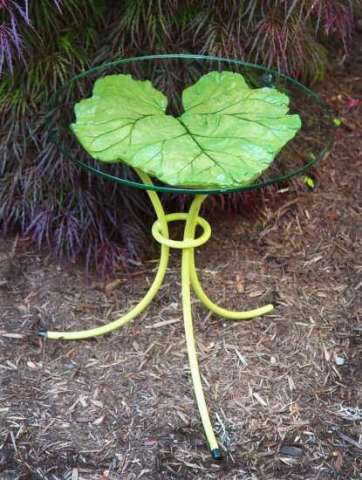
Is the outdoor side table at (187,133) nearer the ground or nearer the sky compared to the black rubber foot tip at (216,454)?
nearer the sky

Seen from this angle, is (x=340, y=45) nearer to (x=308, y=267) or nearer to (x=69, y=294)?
(x=308, y=267)

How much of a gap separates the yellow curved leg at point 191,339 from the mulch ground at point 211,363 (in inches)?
1.8

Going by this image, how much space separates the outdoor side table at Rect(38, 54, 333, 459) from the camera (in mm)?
1764

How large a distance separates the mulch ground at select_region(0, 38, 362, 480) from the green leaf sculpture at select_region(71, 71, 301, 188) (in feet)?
2.48

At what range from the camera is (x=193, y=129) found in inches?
74.4

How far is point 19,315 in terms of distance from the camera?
93.7 inches

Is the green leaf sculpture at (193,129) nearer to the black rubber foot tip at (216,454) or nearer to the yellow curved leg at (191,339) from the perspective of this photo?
the yellow curved leg at (191,339)

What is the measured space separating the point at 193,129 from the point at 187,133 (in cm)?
4

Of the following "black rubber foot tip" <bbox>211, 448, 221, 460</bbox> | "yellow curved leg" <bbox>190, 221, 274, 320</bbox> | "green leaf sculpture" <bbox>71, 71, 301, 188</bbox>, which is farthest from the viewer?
"yellow curved leg" <bbox>190, 221, 274, 320</bbox>

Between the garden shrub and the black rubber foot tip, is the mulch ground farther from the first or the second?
the garden shrub

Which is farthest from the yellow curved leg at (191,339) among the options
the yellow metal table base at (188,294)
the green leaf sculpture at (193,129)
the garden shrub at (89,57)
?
the garden shrub at (89,57)

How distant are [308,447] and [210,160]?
0.94 metres

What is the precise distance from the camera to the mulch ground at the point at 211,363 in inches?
77.4

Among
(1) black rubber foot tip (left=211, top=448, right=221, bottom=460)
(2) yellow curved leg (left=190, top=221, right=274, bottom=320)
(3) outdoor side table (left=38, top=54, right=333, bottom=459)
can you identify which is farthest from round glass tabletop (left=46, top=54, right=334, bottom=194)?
(1) black rubber foot tip (left=211, top=448, right=221, bottom=460)
